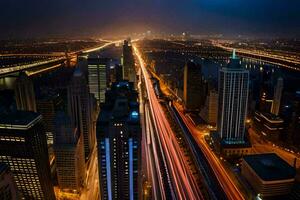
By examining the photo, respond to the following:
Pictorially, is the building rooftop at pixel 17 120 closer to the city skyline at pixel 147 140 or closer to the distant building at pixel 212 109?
the city skyline at pixel 147 140

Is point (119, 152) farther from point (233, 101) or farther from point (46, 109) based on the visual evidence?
point (46, 109)

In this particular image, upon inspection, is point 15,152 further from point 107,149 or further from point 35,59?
point 35,59

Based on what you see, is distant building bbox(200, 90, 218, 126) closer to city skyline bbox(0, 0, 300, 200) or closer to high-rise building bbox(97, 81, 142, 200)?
city skyline bbox(0, 0, 300, 200)

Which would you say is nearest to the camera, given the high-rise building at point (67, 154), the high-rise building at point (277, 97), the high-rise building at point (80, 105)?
the high-rise building at point (67, 154)

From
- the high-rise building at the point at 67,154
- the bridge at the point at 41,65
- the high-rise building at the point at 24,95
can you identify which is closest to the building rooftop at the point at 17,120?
the high-rise building at the point at 67,154

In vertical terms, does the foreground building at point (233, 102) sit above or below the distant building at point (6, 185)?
below

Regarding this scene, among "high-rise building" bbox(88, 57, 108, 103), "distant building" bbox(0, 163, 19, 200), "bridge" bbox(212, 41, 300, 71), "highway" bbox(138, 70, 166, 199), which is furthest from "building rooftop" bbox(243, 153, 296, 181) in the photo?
"bridge" bbox(212, 41, 300, 71)

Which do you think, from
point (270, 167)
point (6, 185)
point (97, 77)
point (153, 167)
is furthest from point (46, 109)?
point (6, 185)
